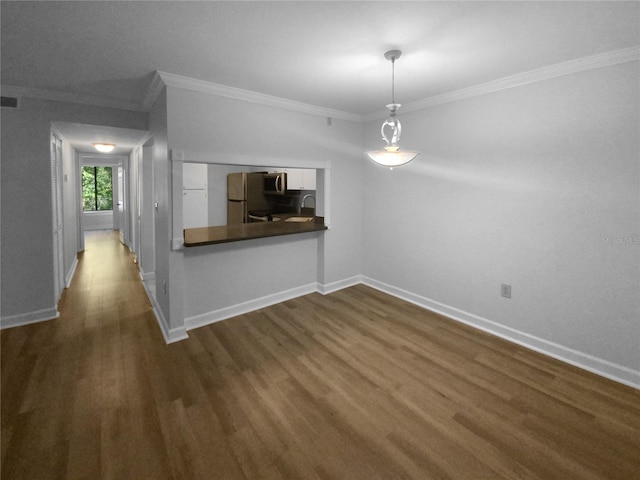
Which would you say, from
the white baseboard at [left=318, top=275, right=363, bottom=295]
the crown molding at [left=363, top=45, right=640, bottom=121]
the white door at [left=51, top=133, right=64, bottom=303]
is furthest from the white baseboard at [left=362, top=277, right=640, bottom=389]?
the white door at [left=51, top=133, right=64, bottom=303]

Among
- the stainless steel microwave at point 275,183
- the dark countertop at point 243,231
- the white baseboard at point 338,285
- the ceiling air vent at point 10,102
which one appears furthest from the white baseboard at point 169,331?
the stainless steel microwave at point 275,183

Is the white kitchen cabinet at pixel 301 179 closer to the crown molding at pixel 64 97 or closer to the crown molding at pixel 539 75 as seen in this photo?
the crown molding at pixel 539 75

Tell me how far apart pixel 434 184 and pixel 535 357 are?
197 cm

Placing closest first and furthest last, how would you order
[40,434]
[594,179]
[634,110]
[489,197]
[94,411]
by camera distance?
[40,434] → [94,411] → [634,110] → [594,179] → [489,197]

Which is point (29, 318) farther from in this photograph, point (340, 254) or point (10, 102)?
point (340, 254)

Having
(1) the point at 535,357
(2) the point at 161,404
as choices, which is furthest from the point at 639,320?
(2) the point at 161,404

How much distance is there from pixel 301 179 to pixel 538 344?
375 cm

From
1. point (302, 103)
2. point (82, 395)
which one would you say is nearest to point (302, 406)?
point (82, 395)

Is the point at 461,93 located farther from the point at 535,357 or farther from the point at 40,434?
the point at 40,434

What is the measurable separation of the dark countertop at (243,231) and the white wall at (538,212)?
1.29m

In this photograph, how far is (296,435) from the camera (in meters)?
1.89

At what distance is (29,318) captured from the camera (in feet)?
11.0

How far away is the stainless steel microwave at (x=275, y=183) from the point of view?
18.2 ft

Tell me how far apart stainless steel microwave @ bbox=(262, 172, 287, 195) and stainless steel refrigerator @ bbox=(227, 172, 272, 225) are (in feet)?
0.33
